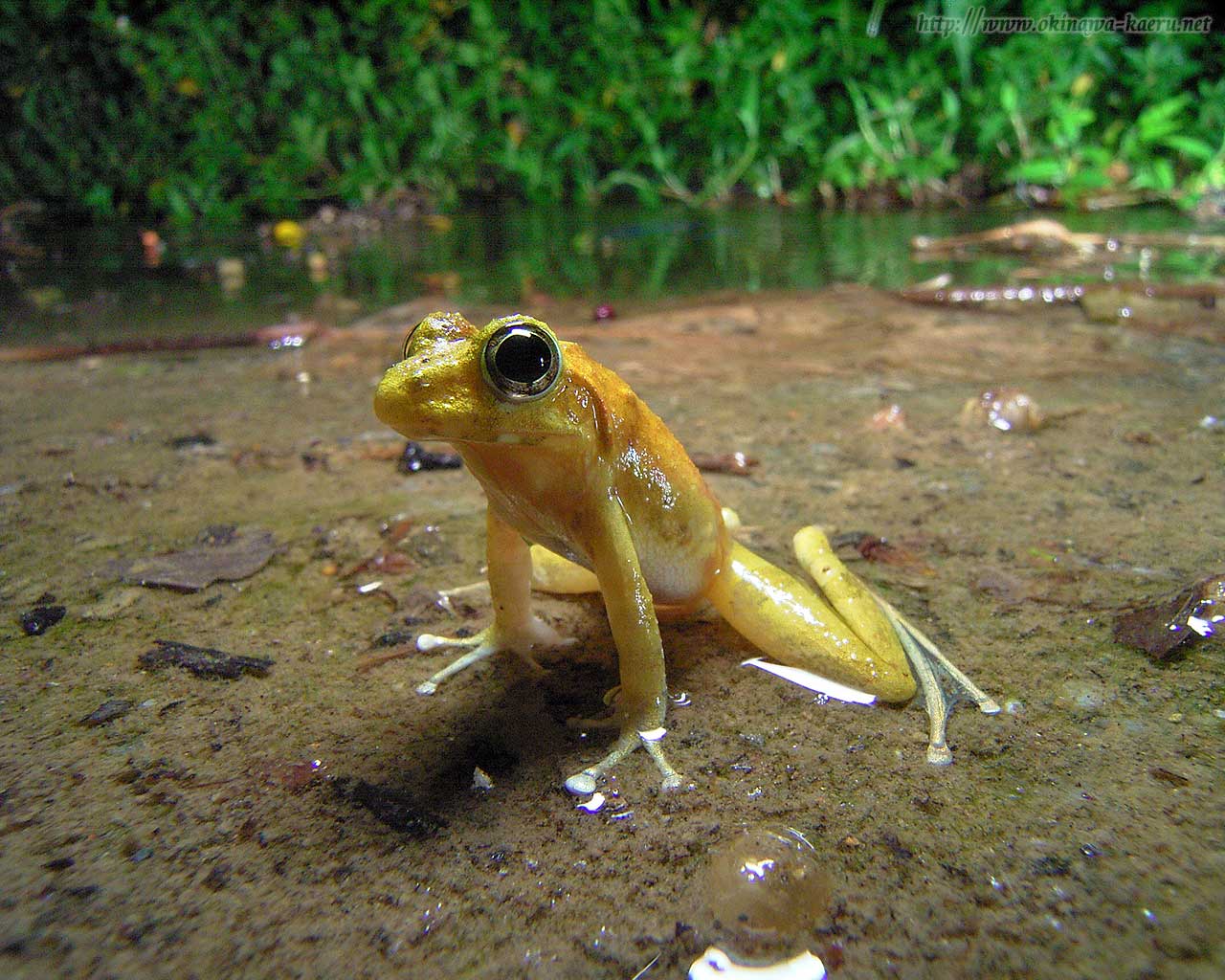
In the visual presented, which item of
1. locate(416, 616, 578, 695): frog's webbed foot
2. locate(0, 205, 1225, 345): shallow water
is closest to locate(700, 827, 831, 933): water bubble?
locate(416, 616, 578, 695): frog's webbed foot

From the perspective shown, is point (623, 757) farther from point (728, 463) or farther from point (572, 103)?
point (572, 103)

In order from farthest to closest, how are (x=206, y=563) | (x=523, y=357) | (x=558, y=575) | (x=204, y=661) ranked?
(x=206, y=563)
(x=558, y=575)
(x=204, y=661)
(x=523, y=357)

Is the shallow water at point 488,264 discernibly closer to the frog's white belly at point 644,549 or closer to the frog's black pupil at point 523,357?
the frog's white belly at point 644,549

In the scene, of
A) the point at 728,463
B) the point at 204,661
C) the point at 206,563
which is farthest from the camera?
the point at 728,463

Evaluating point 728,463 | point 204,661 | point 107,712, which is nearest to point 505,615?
point 204,661

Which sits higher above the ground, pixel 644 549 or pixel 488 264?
pixel 644 549

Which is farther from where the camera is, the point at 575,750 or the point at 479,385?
the point at 575,750

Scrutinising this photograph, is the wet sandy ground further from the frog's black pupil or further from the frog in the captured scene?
the frog's black pupil

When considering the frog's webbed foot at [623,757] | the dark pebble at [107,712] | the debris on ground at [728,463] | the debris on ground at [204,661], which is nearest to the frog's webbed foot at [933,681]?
the frog's webbed foot at [623,757]
